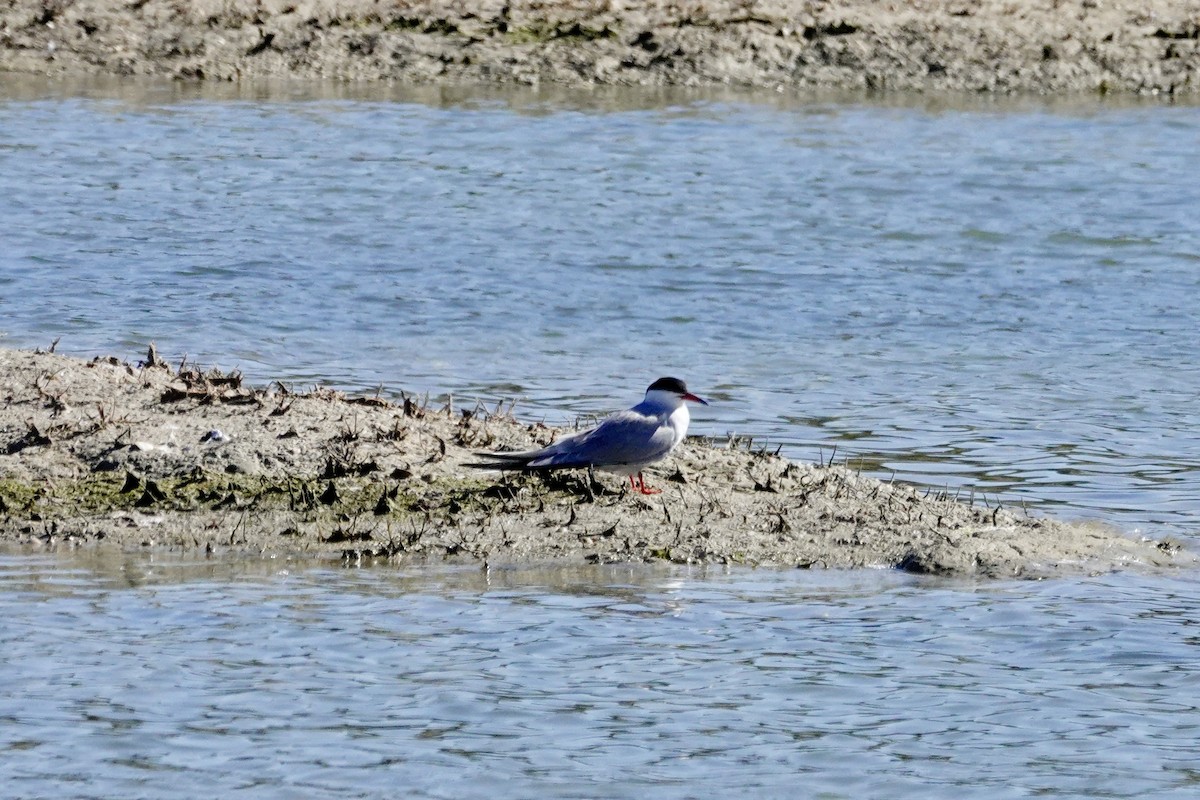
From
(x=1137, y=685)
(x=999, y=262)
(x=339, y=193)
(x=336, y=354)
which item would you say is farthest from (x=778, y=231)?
(x=1137, y=685)

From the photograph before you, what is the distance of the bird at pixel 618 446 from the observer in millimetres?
8938

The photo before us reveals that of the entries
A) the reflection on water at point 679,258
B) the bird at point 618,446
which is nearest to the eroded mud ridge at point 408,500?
the bird at point 618,446

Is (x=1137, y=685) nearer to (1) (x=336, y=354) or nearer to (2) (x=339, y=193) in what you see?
(1) (x=336, y=354)

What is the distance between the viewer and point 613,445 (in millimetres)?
8930

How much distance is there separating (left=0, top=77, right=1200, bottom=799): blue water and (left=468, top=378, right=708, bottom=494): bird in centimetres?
67

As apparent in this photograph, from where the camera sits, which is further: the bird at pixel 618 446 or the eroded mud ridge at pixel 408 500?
the bird at pixel 618 446

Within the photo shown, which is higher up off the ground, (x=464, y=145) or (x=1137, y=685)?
(x=464, y=145)

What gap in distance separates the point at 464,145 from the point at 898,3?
316 inches

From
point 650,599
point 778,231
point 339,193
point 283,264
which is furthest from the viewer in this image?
point 339,193

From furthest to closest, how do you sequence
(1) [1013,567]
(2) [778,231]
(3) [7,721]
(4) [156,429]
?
(2) [778,231] < (4) [156,429] < (1) [1013,567] < (3) [7,721]

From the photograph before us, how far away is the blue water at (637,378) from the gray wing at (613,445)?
0.66 meters

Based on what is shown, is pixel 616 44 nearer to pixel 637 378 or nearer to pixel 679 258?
pixel 679 258

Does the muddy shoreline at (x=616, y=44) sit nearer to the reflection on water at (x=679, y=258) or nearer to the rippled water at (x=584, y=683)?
the reflection on water at (x=679, y=258)

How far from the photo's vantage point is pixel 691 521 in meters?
9.00
